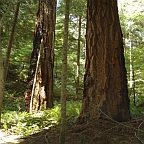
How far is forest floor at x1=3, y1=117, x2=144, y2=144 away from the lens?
3.72 metres

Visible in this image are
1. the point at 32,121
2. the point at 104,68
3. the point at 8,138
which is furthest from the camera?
the point at 32,121

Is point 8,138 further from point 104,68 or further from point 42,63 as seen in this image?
point 42,63

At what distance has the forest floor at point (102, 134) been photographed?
3.72 meters

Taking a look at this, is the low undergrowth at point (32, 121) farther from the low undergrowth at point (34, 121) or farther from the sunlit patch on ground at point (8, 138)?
the sunlit patch on ground at point (8, 138)

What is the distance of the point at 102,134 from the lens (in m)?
3.91

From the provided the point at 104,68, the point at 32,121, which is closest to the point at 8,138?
the point at 32,121

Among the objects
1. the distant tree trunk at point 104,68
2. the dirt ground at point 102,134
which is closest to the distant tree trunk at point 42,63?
the dirt ground at point 102,134

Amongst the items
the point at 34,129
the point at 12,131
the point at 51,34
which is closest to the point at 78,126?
the point at 34,129

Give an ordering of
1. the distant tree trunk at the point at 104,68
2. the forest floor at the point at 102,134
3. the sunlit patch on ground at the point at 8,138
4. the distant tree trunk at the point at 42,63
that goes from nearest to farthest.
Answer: the forest floor at the point at 102,134, the distant tree trunk at the point at 104,68, the sunlit patch on ground at the point at 8,138, the distant tree trunk at the point at 42,63

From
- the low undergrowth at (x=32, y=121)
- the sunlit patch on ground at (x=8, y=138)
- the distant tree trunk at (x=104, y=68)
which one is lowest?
the sunlit patch on ground at (x=8, y=138)

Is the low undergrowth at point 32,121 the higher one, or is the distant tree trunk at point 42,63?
the distant tree trunk at point 42,63

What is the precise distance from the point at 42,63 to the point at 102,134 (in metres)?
4.49

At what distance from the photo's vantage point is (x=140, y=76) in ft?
42.0

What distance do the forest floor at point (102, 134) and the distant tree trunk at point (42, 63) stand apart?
126 inches
